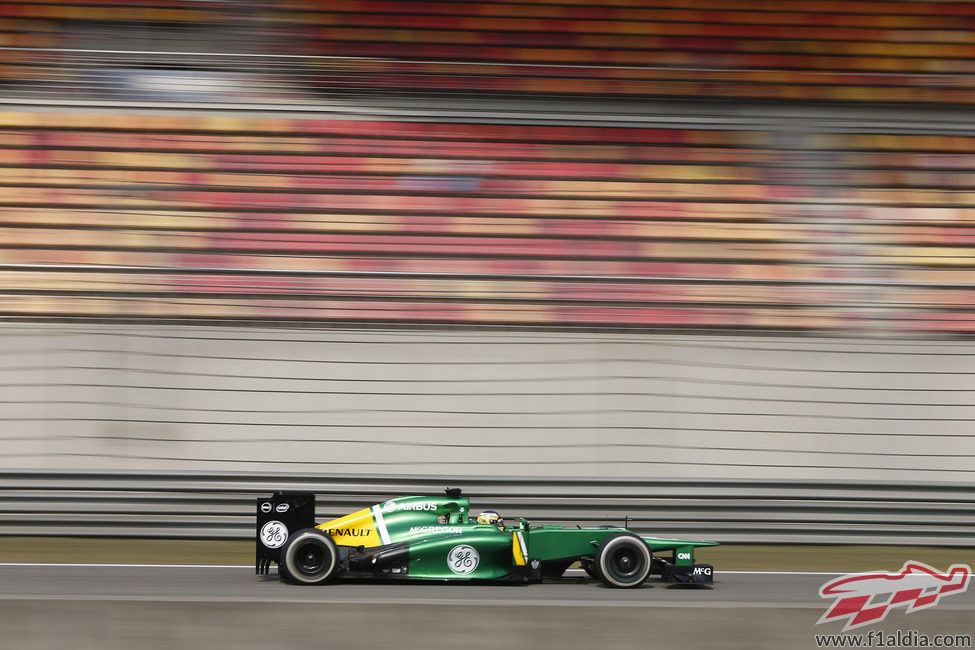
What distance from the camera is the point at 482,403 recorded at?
310 inches

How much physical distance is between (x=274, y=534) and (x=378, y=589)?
0.59 meters

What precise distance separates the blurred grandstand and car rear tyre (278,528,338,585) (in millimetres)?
3300

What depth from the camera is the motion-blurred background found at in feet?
25.3

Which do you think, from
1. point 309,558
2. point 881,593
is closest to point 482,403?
point 309,558

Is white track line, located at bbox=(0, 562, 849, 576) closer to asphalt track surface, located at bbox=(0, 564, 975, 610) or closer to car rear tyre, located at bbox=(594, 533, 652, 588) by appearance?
asphalt track surface, located at bbox=(0, 564, 975, 610)

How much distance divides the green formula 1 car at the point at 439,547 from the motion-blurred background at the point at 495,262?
247 cm

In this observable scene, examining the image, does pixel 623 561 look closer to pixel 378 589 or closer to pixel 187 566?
pixel 378 589

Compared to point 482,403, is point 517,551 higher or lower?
lower

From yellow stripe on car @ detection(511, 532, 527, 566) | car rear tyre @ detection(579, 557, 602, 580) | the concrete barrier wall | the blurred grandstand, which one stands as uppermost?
the blurred grandstand

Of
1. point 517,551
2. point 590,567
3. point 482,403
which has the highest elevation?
point 482,403

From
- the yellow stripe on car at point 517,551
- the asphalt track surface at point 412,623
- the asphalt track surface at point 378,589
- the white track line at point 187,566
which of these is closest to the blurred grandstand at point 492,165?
the white track line at point 187,566

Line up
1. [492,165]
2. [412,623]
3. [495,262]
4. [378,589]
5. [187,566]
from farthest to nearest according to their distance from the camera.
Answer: [492,165] < [495,262] < [187,566] < [378,589] < [412,623]

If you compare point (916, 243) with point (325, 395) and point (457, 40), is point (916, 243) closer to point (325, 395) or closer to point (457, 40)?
point (457, 40)

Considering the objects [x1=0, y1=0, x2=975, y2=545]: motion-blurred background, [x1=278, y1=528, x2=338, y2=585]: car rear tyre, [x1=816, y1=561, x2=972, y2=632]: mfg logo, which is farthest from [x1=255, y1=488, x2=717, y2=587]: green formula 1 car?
[x1=0, y1=0, x2=975, y2=545]: motion-blurred background
